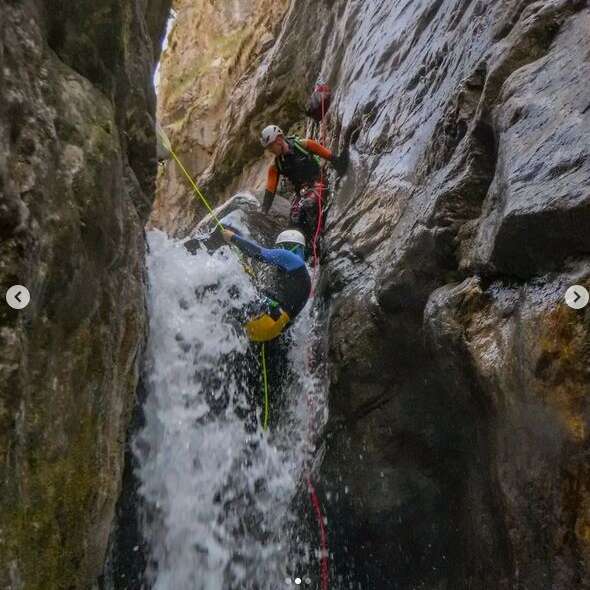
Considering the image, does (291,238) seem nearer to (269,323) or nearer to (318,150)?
(269,323)

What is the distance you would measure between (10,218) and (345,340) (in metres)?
3.98

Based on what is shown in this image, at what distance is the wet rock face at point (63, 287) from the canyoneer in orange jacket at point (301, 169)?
3927 millimetres

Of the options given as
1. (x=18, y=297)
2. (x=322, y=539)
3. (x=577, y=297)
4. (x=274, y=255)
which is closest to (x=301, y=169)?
(x=274, y=255)

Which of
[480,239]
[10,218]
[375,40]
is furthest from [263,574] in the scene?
[375,40]

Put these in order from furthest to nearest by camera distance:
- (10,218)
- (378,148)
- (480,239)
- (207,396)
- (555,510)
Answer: (378,148), (207,396), (480,239), (555,510), (10,218)

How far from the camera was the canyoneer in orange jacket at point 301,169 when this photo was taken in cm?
856

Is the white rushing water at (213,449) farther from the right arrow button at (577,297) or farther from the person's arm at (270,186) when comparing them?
the right arrow button at (577,297)

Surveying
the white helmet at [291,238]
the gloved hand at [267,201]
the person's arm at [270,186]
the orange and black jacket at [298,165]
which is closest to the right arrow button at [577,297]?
the white helmet at [291,238]

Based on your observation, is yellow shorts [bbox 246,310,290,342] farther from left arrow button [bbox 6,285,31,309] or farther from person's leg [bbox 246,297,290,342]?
left arrow button [bbox 6,285,31,309]

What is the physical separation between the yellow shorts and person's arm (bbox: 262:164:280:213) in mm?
3102

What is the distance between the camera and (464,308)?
13.7 ft

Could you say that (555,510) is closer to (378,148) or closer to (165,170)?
(378,148)

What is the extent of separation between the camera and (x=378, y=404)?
5.75 meters

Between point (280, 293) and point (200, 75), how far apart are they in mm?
13392
